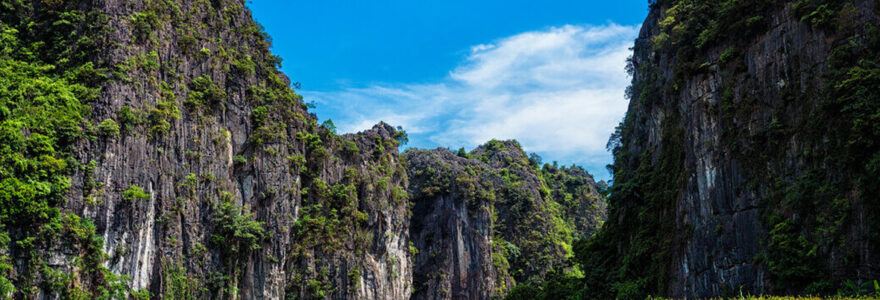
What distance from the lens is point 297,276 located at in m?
49.1

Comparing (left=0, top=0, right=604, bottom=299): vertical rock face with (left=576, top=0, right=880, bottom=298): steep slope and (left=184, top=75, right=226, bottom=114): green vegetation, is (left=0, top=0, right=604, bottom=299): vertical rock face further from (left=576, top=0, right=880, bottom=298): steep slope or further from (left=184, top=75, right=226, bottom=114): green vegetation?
(left=576, top=0, right=880, bottom=298): steep slope

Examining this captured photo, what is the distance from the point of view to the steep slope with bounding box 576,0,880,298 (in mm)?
23703

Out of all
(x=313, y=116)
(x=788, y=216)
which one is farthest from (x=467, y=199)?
(x=788, y=216)

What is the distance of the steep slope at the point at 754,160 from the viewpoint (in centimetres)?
2370

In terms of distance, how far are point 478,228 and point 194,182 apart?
33.3m

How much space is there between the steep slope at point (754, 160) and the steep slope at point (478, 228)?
26.5 meters

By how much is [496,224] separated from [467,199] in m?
6.99

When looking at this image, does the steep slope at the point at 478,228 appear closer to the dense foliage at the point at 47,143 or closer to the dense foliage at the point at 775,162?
the dense foliage at the point at 775,162

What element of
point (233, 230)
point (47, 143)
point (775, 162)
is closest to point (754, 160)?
point (775, 162)

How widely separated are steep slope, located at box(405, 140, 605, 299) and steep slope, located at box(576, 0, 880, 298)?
26.5 meters

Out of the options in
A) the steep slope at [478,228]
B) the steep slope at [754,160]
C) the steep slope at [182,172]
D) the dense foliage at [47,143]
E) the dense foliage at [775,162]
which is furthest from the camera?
the steep slope at [478,228]

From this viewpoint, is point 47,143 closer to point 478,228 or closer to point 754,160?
point 754,160

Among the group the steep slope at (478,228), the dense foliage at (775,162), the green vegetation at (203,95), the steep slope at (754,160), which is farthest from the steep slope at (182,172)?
the steep slope at (754,160)

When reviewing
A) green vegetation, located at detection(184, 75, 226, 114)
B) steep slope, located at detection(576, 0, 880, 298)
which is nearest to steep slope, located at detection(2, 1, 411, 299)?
green vegetation, located at detection(184, 75, 226, 114)
